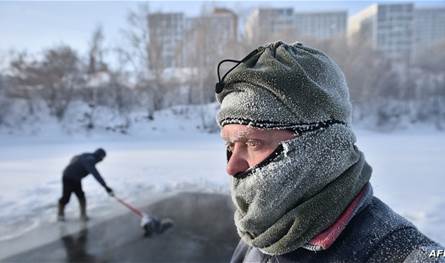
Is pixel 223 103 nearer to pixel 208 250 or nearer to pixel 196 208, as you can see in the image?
pixel 208 250

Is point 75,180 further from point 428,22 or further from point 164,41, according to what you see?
point 428,22

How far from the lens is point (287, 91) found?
1076 mm

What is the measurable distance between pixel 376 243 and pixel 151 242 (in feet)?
16.9

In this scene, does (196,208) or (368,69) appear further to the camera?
(368,69)

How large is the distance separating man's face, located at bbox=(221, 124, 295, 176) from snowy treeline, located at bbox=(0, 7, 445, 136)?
21406 mm

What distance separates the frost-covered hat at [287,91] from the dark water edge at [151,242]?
4.22 meters

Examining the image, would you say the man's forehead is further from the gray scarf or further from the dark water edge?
the dark water edge

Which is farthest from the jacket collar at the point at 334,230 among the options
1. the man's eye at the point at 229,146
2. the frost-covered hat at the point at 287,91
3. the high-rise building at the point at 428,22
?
the high-rise building at the point at 428,22

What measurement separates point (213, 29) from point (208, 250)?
23.2m

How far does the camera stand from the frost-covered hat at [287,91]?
108 cm

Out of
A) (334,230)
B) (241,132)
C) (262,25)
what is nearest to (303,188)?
(334,230)

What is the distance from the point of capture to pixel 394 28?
5341 cm

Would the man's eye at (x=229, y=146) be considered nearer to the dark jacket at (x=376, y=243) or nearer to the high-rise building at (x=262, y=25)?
the dark jacket at (x=376, y=243)

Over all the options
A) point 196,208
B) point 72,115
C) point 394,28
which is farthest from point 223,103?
point 394,28
